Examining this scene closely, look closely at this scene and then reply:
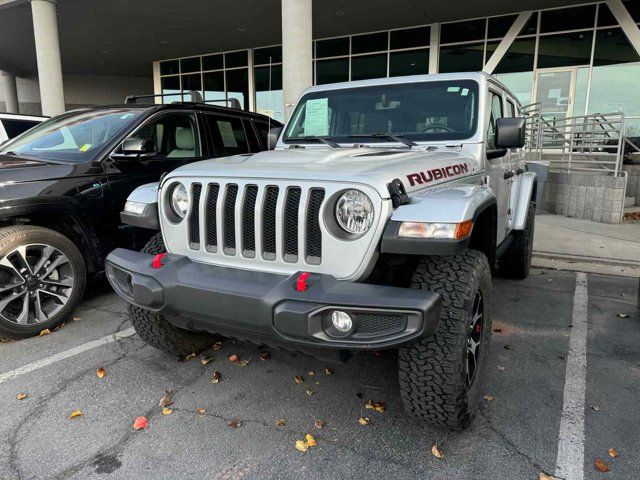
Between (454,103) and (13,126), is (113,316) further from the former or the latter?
(13,126)

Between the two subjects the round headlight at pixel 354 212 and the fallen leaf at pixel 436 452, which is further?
the fallen leaf at pixel 436 452

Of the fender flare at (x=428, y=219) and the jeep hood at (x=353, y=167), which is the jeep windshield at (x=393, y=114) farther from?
the fender flare at (x=428, y=219)

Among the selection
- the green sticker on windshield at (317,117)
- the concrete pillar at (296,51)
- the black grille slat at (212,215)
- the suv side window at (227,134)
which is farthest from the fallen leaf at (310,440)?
the concrete pillar at (296,51)

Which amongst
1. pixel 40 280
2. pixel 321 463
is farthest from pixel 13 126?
pixel 321 463

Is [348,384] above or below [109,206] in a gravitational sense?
below

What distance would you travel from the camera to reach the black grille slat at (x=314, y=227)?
7.37 feet

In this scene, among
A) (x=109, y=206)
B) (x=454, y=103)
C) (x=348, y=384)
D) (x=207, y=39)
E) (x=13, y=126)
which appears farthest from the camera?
(x=207, y=39)

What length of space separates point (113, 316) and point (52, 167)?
4.41 feet

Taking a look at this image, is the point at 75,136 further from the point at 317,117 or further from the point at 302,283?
the point at 302,283

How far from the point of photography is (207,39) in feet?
54.7

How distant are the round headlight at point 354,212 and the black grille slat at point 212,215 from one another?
712mm

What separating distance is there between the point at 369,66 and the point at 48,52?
958 cm

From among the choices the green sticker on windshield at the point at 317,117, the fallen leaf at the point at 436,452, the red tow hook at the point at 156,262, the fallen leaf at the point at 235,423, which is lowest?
the fallen leaf at the point at 235,423

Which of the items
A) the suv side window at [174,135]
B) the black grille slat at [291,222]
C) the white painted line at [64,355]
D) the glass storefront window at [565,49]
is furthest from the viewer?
the glass storefront window at [565,49]
